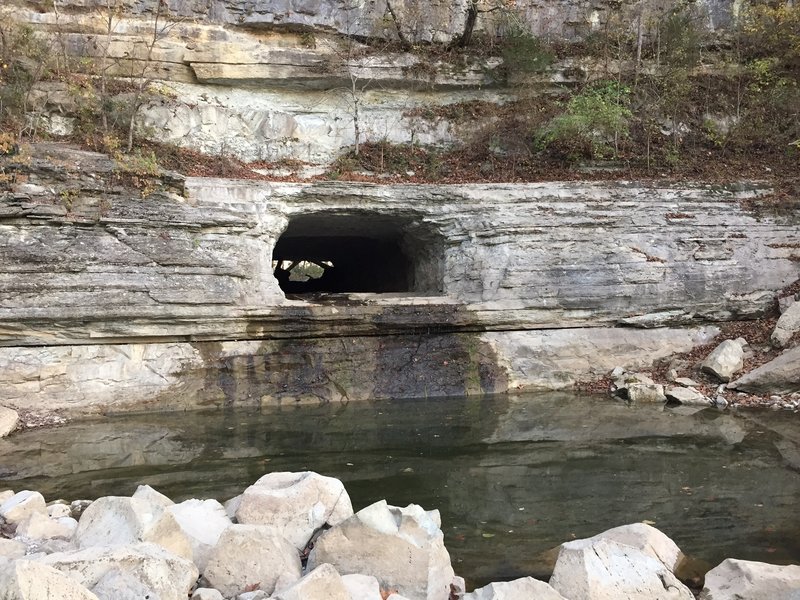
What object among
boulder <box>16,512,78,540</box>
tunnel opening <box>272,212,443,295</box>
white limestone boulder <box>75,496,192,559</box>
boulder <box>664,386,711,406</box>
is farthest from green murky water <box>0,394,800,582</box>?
tunnel opening <box>272,212,443,295</box>

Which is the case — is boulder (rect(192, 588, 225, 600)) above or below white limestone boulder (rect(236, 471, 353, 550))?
above

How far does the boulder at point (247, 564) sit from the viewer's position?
4133 millimetres

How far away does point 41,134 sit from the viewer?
41.3 ft

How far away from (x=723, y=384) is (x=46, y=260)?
491 inches

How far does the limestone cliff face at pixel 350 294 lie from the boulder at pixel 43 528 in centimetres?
554

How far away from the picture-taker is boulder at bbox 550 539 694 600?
406cm

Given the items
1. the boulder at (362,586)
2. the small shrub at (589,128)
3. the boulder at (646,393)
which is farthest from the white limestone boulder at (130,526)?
the small shrub at (589,128)

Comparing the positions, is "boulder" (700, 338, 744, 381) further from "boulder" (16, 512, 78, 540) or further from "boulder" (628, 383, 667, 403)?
"boulder" (16, 512, 78, 540)

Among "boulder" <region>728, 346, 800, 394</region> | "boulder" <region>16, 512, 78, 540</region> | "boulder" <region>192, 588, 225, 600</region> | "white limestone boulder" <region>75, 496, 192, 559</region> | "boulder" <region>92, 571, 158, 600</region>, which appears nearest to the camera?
"boulder" <region>92, 571, 158, 600</region>

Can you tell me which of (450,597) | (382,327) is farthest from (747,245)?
(450,597)

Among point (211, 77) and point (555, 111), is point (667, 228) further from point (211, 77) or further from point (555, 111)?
point (211, 77)

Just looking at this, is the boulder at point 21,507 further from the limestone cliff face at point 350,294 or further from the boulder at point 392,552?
the limestone cliff face at point 350,294

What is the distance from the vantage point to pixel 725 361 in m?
11.2

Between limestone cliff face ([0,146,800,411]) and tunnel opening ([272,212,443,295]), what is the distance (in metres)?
0.19
